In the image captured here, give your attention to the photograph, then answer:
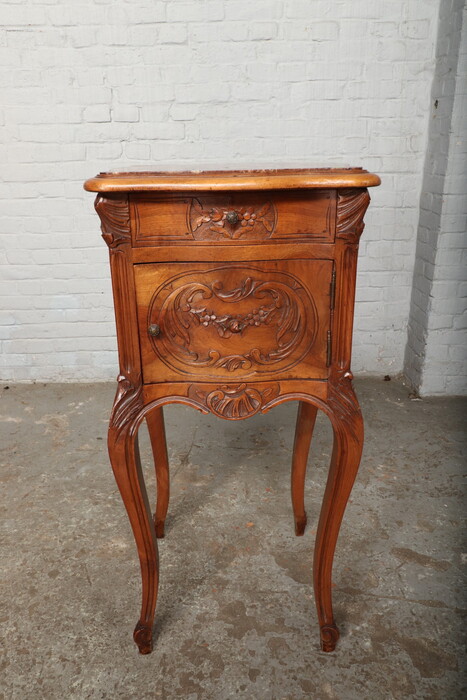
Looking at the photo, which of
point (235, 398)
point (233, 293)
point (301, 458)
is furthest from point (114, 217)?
point (301, 458)

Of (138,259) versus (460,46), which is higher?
(460,46)

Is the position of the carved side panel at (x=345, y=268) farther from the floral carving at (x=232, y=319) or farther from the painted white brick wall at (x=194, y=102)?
the painted white brick wall at (x=194, y=102)

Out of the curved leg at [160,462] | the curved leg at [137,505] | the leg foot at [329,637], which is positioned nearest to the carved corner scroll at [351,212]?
the curved leg at [137,505]

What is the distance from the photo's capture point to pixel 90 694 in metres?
1.34

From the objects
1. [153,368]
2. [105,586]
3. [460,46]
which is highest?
[460,46]

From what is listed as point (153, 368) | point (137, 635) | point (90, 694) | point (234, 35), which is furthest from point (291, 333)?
point (234, 35)

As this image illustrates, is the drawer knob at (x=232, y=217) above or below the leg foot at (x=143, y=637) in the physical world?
above

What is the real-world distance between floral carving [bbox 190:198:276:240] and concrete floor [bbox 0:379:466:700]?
1082 millimetres

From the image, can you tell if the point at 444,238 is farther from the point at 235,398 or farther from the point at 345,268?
the point at 235,398

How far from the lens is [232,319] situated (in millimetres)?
1243

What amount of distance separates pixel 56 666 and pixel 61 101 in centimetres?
244

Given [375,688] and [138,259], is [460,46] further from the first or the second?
[375,688]

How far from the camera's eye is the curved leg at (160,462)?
1.78m

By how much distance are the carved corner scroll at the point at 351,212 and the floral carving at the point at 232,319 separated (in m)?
0.15
